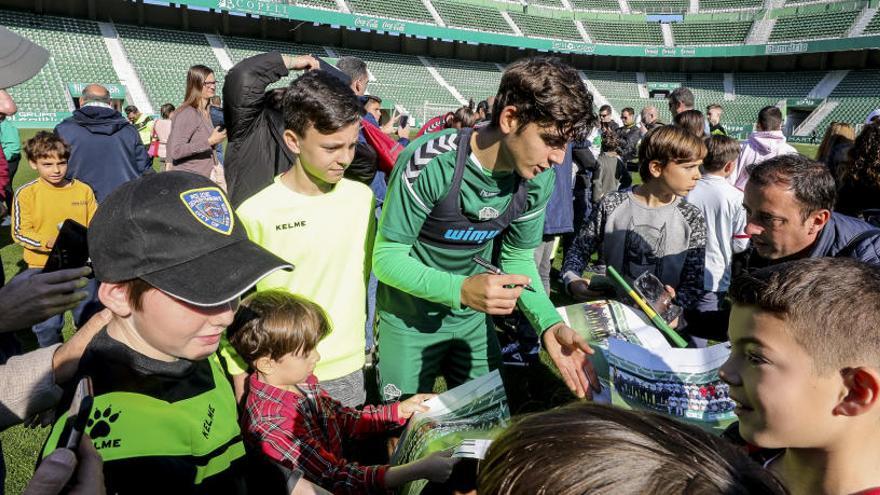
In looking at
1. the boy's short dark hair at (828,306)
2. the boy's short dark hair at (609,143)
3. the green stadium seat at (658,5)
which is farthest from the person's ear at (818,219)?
the green stadium seat at (658,5)

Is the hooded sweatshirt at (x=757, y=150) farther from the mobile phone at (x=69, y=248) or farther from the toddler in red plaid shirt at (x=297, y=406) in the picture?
the mobile phone at (x=69, y=248)

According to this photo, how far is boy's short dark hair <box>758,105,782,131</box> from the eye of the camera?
696cm

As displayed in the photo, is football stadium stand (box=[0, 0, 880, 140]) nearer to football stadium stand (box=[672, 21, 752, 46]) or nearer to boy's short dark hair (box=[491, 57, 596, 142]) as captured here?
football stadium stand (box=[672, 21, 752, 46])

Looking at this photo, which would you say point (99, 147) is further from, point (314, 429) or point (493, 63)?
point (493, 63)

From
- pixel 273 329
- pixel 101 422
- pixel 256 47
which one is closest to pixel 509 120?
pixel 273 329

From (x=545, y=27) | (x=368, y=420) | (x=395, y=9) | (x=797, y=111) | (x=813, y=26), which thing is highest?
(x=813, y=26)

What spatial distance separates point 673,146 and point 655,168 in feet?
0.55

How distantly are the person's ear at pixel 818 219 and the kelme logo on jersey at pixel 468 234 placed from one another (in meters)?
1.36

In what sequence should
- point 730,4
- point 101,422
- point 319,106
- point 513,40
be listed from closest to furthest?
1. point 101,422
2. point 319,106
3. point 513,40
4. point 730,4

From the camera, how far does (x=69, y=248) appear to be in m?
1.68

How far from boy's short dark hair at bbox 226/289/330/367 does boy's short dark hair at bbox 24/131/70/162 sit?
11.6 feet

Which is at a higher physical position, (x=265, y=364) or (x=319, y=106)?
(x=319, y=106)

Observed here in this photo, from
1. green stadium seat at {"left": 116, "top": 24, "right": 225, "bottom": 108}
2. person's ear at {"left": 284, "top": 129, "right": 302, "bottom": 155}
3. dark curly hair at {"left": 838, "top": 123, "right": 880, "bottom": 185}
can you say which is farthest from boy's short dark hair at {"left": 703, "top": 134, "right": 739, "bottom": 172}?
green stadium seat at {"left": 116, "top": 24, "right": 225, "bottom": 108}

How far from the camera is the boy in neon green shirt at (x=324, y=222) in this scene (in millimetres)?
2420
